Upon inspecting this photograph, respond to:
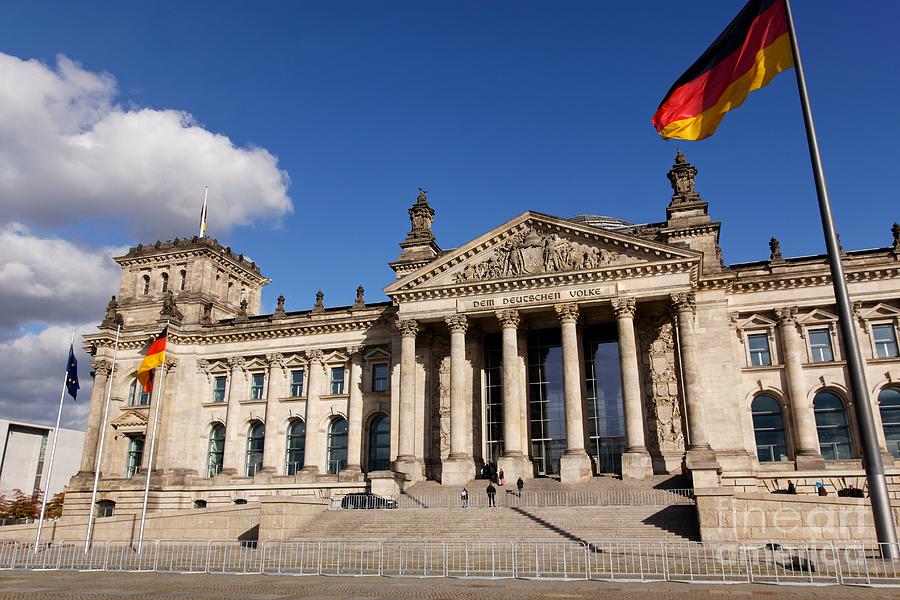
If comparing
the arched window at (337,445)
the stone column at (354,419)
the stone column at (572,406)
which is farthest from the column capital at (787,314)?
the arched window at (337,445)

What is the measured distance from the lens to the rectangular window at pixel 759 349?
43.0 m

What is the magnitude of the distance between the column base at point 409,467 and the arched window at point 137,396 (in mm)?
23213

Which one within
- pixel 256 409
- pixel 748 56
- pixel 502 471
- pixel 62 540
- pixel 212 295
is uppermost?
pixel 212 295

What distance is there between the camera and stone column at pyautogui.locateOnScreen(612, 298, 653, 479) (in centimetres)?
A: 3816

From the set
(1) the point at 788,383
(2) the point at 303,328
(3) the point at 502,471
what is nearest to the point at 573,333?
(3) the point at 502,471

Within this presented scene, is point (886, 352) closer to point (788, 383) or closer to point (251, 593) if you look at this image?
point (788, 383)

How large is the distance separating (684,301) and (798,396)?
29.8 ft

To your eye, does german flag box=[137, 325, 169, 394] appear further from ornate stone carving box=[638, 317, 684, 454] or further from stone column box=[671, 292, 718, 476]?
stone column box=[671, 292, 718, 476]

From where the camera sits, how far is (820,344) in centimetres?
4234

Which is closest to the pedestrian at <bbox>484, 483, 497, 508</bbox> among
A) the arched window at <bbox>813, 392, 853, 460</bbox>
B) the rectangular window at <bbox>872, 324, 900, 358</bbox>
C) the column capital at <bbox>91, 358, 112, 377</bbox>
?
the arched window at <bbox>813, 392, 853, 460</bbox>

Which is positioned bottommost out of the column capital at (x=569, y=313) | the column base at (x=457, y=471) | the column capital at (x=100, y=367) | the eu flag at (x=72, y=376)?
the column base at (x=457, y=471)

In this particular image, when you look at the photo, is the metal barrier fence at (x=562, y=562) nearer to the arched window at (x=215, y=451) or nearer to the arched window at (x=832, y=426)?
the arched window at (x=832, y=426)

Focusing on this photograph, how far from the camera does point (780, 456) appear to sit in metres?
41.2

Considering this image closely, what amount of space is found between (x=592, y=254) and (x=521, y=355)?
27.0ft
